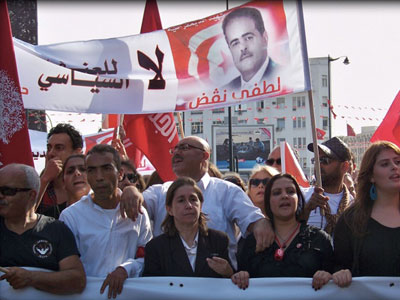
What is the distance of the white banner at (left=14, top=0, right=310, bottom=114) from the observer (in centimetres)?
525

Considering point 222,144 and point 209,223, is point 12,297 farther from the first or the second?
point 222,144

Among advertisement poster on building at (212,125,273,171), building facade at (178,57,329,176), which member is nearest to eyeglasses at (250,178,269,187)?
advertisement poster on building at (212,125,273,171)

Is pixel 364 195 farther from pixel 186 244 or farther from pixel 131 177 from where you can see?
pixel 131 177

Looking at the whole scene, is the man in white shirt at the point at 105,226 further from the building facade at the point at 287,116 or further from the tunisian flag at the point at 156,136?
the building facade at the point at 287,116

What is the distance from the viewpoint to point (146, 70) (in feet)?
18.8

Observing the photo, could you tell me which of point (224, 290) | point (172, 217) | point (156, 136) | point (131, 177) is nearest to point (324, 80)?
point (156, 136)

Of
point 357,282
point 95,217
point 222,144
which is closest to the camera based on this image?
point 357,282

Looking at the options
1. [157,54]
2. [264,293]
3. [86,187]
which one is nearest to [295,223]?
[264,293]

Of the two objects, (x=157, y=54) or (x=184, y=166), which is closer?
(x=184, y=166)

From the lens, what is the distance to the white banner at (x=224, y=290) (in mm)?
3434

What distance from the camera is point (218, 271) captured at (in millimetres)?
3545

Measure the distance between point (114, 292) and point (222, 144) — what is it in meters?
63.8

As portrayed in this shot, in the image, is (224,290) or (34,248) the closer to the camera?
(34,248)

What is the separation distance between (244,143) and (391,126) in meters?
60.2
